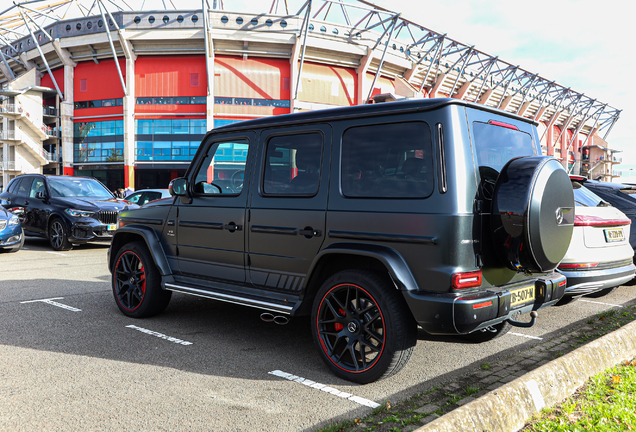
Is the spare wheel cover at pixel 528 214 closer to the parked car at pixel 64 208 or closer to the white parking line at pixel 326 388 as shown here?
the white parking line at pixel 326 388

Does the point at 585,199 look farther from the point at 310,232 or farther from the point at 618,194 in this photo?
the point at 310,232

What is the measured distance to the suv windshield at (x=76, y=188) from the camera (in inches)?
460

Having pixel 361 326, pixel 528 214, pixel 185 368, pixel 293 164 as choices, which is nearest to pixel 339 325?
pixel 361 326

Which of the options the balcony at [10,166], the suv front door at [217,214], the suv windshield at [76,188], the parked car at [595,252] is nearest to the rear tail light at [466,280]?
the suv front door at [217,214]

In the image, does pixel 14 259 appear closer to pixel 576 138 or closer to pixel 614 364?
pixel 614 364

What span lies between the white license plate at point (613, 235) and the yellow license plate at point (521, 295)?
2.21m

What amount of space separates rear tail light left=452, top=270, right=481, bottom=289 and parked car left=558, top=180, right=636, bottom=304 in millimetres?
2216

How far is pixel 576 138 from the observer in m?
75.8

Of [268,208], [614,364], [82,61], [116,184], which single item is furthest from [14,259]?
[82,61]

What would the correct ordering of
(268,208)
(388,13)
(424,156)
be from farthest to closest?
(388,13) → (268,208) → (424,156)

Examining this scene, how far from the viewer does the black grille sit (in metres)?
11.1

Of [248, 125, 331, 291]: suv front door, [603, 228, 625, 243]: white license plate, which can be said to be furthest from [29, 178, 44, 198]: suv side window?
[603, 228, 625, 243]: white license plate

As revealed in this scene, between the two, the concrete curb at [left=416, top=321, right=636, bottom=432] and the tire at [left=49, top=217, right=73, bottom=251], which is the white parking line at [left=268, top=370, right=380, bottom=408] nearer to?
the concrete curb at [left=416, top=321, right=636, bottom=432]

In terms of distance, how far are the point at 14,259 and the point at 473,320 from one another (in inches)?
394
